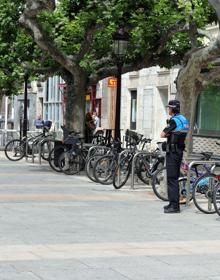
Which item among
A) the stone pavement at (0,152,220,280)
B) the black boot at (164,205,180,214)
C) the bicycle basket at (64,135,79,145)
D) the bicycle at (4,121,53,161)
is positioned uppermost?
the bicycle basket at (64,135,79,145)

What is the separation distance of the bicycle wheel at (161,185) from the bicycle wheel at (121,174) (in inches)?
73.1

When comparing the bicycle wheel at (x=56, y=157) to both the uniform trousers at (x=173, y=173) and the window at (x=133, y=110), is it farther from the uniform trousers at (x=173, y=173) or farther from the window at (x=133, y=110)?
the window at (x=133, y=110)

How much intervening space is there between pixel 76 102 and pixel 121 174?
5.35 metres

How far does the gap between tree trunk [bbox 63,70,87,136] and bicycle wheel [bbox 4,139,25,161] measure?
3738 millimetres

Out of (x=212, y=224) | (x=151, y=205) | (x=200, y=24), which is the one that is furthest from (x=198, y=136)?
(x=212, y=224)

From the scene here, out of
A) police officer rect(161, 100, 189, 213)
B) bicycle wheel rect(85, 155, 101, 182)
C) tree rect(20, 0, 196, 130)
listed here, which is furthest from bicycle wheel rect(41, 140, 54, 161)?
police officer rect(161, 100, 189, 213)

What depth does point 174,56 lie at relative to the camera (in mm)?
22047

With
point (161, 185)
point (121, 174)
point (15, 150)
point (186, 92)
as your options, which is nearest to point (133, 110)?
point (15, 150)

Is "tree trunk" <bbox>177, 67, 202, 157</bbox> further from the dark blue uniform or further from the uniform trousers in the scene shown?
the uniform trousers

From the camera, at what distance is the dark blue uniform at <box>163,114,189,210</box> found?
1266 cm

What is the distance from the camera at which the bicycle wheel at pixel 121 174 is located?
53.7 feet

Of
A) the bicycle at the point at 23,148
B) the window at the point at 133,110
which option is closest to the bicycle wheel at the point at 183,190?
the bicycle at the point at 23,148

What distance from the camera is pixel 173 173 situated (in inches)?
500

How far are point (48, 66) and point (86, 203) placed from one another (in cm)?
1147
